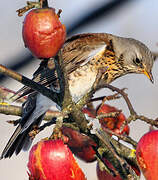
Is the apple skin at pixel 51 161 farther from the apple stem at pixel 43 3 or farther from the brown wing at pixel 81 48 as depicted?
the brown wing at pixel 81 48

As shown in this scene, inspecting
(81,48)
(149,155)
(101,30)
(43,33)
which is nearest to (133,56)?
(81,48)

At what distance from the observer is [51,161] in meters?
1.24

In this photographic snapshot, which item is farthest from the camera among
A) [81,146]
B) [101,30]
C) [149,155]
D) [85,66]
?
[101,30]

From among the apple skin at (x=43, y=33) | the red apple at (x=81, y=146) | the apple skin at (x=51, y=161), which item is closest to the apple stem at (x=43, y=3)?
the apple skin at (x=43, y=33)

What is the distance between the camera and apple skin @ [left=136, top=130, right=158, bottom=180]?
123 centimetres

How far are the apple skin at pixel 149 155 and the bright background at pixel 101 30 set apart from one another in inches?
92.0

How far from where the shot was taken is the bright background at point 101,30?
3.93 metres

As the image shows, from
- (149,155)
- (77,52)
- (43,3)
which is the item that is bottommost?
(149,155)

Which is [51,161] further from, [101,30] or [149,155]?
[101,30]

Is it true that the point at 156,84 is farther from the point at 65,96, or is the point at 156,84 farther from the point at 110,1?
the point at 65,96

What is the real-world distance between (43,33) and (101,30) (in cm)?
372

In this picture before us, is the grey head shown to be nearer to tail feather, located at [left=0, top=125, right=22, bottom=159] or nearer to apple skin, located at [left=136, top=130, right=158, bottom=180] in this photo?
tail feather, located at [left=0, top=125, right=22, bottom=159]

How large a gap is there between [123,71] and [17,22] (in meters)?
2.89

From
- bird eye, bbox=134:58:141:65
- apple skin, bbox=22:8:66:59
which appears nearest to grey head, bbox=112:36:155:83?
bird eye, bbox=134:58:141:65
